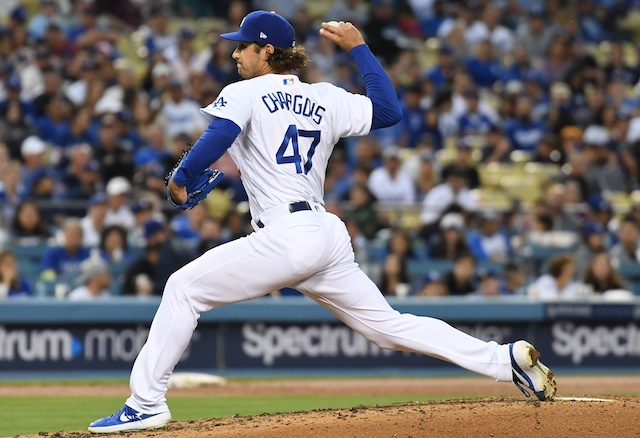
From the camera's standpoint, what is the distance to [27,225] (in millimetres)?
11266

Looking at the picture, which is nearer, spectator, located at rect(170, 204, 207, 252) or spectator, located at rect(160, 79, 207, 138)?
spectator, located at rect(170, 204, 207, 252)

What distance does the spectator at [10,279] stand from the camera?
10438mm

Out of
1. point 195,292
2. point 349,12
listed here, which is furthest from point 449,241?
point 195,292

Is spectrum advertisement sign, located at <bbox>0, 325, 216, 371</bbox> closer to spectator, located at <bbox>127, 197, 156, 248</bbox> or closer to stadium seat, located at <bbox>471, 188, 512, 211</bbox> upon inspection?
spectator, located at <bbox>127, 197, 156, 248</bbox>

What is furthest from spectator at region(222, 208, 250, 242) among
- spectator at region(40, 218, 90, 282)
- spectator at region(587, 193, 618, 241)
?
spectator at region(587, 193, 618, 241)

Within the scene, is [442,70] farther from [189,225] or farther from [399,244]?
[189,225]

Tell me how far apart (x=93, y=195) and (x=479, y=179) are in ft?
15.6

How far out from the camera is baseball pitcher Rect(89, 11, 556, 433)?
5.06 m

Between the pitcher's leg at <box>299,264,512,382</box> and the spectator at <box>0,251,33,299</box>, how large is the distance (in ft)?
19.1

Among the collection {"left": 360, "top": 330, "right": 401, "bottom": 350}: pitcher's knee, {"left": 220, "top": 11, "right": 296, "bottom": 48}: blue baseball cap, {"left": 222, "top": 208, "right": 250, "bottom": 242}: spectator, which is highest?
{"left": 222, "top": 208, "right": 250, "bottom": 242}: spectator

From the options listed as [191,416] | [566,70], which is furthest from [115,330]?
[566,70]

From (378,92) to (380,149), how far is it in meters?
8.54

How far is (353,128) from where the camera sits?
17.7 ft

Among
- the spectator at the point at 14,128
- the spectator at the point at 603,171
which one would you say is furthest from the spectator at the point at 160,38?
the spectator at the point at 603,171
